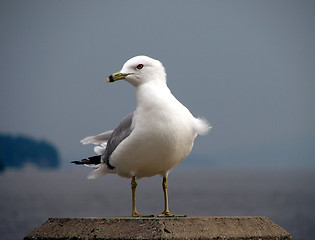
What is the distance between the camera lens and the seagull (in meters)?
6.67

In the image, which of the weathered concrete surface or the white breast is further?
the white breast

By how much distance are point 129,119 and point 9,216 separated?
60.6 metres

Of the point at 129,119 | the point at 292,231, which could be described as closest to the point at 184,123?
the point at 129,119

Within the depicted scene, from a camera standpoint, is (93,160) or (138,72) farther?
(93,160)

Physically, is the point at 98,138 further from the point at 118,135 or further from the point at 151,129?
the point at 151,129

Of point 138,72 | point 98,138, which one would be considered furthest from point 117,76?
point 98,138

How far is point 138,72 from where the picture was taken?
7031mm

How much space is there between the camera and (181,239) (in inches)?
222

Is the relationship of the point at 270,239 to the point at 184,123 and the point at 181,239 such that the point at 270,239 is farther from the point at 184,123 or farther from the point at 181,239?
the point at 184,123

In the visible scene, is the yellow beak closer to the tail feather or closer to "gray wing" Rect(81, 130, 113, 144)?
"gray wing" Rect(81, 130, 113, 144)

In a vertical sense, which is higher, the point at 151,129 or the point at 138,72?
the point at 138,72

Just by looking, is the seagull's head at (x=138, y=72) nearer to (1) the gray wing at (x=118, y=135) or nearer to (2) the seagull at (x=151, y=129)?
(2) the seagull at (x=151, y=129)

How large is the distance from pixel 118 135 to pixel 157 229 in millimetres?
2007

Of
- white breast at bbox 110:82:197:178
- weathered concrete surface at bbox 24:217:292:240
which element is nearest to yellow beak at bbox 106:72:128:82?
white breast at bbox 110:82:197:178
